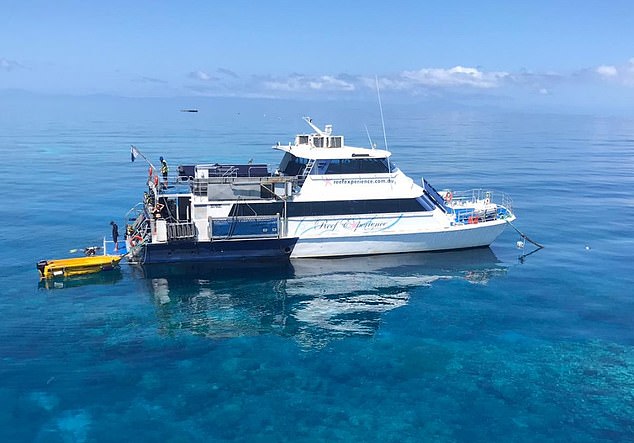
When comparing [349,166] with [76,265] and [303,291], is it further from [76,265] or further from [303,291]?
[76,265]

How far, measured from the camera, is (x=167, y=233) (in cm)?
2428

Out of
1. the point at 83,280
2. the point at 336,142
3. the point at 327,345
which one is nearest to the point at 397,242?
the point at 336,142

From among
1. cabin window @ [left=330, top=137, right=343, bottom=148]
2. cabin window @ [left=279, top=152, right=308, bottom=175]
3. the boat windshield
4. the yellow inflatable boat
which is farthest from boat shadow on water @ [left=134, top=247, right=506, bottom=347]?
cabin window @ [left=330, top=137, right=343, bottom=148]

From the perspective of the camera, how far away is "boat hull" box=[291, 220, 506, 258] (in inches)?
1031

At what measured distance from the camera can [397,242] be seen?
26.9 metres

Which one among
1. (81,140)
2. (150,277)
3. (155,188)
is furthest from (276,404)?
(81,140)

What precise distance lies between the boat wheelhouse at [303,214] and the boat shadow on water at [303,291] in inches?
34.5

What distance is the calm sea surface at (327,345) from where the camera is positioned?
13.9 meters

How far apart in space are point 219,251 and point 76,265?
6670 mm

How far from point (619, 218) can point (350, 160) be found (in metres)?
22.8

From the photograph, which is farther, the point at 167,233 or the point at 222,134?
the point at 222,134

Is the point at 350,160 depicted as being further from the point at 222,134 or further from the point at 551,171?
the point at 222,134

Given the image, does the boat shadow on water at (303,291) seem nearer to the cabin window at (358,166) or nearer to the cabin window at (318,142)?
the cabin window at (358,166)

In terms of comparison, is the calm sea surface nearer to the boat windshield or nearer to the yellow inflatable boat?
the yellow inflatable boat
